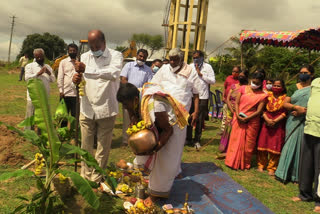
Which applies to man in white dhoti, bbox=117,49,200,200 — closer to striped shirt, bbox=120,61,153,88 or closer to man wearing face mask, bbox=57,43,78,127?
striped shirt, bbox=120,61,153,88

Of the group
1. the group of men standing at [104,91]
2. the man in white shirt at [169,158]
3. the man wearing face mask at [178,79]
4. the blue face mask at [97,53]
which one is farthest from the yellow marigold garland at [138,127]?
the blue face mask at [97,53]

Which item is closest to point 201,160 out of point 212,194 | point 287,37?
point 212,194

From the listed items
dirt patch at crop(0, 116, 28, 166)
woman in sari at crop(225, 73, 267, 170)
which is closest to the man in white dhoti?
woman in sari at crop(225, 73, 267, 170)

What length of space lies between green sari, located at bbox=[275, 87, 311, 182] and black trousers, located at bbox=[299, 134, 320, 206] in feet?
Answer: 1.67

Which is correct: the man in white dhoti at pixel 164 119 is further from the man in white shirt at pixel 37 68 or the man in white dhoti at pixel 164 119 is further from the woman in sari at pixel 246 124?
the man in white shirt at pixel 37 68

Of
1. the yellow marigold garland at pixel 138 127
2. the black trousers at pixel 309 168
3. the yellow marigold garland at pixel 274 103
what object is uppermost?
the yellow marigold garland at pixel 274 103

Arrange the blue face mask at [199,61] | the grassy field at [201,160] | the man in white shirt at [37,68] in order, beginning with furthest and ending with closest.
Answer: the blue face mask at [199,61] < the man in white shirt at [37,68] < the grassy field at [201,160]

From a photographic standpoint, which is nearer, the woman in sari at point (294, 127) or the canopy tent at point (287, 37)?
the woman in sari at point (294, 127)

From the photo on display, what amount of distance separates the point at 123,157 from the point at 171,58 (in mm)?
2430

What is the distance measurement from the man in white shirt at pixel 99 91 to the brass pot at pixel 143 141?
786 millimetres

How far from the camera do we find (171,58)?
419 cm

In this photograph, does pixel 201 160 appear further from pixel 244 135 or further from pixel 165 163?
pixel 165 163

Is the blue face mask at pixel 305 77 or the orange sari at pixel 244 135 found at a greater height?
the blue face mask at pixel 305 77

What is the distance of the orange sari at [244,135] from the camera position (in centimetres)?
509
